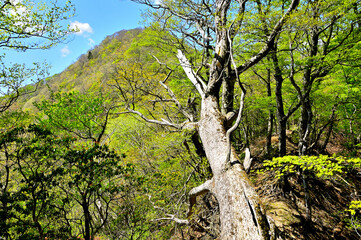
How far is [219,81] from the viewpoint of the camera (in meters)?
3.46

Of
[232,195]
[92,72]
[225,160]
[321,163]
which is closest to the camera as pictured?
[232,195]

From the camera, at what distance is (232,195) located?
6.63 ft

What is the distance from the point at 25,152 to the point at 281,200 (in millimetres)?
8375

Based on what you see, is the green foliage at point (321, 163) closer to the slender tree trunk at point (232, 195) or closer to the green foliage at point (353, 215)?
the green foliage at point (353, 215)

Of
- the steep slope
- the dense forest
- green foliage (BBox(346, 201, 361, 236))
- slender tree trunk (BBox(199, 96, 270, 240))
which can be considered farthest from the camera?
the steep slope

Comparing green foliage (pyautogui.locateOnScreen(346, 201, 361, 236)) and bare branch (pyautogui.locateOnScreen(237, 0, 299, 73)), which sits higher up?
bare branch (pyautogui.locateOnScreen(237, 0, 299, 73))

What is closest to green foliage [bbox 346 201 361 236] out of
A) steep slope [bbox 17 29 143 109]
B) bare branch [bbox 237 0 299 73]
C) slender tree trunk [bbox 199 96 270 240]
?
slender tree trunk [bbox 199 96 270 240]

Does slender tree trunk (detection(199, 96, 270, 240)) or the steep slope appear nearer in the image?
slender tree trunk (detection(199, 96, 270, 240))

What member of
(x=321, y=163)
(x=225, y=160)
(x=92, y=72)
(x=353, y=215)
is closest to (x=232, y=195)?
(x=225, y=160)

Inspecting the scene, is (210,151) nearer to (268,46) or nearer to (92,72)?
(268,46)

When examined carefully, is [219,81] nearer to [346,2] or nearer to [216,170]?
[216,170]

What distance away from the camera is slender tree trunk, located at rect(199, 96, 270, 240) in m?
1.73

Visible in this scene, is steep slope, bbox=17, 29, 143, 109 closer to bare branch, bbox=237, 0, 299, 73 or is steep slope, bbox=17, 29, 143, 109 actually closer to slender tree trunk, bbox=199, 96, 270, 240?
slender tree trunk, bbox=199, 96, 270, 240

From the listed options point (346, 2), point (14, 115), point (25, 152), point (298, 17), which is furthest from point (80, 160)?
point (346, 2)
